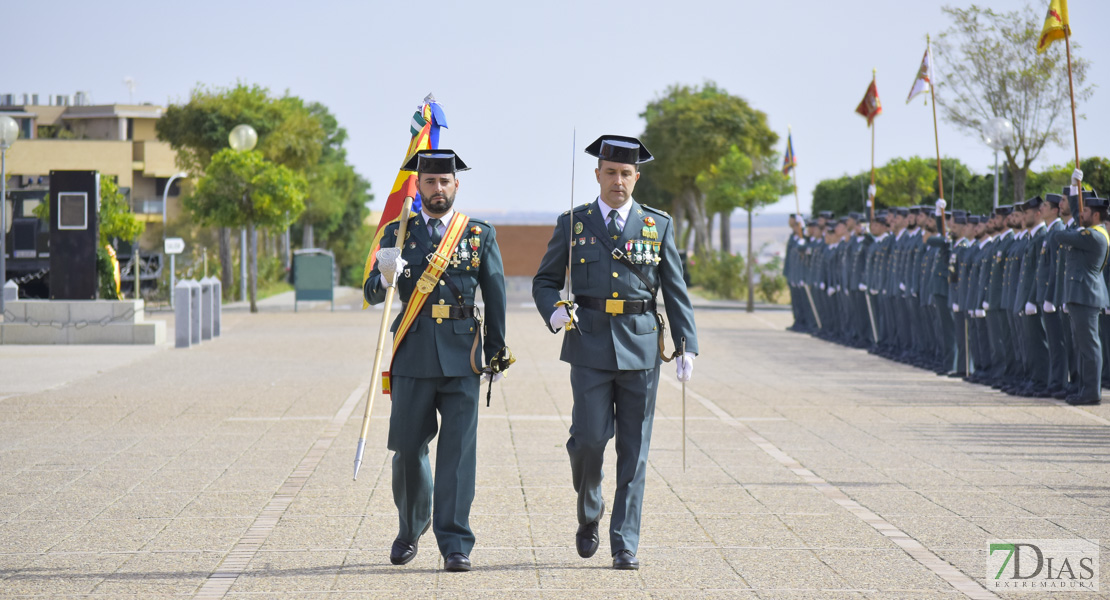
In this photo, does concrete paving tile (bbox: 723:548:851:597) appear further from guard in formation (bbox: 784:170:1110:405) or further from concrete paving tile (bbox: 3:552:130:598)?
guard in formation (bbox: 784:170:1110:405)

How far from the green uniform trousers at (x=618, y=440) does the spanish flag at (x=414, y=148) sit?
125 centimetres

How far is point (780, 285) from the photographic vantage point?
Result: 3775cm

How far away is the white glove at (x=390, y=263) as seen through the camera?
5887mm

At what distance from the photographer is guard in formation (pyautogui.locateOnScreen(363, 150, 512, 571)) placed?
19.9ft

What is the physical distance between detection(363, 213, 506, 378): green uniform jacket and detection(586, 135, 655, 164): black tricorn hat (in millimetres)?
676

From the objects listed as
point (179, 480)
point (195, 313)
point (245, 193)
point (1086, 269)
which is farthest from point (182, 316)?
point (1086, 269)

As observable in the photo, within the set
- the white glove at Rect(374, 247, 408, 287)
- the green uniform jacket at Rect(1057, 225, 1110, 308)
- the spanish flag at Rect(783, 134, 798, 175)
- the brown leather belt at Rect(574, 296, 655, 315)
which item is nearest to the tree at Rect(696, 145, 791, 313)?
the spanish flag at Rect(783, 134, 798, 175)

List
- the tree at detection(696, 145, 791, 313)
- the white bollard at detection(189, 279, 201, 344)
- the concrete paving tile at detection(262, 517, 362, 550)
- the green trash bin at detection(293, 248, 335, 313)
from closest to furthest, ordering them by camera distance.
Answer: the concrete paving tile at detection(262, 517, 362, 550) → the white bollard at detection(189, 279, 201, 344) → the green trash bin at detection(293, 248, 335, 313) → the tree at detection(696, 145, 791, 313)

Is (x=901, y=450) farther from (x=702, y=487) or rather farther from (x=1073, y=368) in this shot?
(x=1073, y=368)

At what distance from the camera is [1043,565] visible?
6129 millimetres

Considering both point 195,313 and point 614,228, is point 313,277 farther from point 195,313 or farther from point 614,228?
point 614,228

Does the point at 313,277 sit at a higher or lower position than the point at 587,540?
higher

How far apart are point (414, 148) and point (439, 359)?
1.36 metres

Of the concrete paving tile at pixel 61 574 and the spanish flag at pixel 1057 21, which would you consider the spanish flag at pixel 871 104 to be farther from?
the concrete paving tile at pixel 61 574
